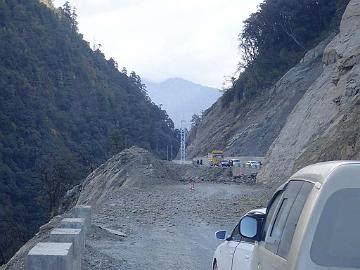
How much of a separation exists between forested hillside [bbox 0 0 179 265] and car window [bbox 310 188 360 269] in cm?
5432

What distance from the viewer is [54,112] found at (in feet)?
315

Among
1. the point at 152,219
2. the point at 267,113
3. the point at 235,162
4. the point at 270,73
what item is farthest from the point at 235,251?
the point at 270,73

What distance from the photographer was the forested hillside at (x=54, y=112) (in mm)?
71500

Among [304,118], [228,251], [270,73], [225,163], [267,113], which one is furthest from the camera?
[270,73]

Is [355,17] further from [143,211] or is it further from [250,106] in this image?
[250,106]

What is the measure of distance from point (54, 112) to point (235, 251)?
90811 mm

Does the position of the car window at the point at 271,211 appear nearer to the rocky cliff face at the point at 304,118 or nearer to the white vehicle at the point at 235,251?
the white vehicle at the point at 235,251

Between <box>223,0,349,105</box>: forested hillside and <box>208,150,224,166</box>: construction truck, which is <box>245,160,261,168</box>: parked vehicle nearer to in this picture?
<box>208,150,224,166</box>: construction truck

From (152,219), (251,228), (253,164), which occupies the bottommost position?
(152,219)

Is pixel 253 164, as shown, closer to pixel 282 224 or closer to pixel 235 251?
pixel 235 251

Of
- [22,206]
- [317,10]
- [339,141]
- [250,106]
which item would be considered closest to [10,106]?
[22,206]

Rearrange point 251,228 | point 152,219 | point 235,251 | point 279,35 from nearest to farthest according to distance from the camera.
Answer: point 251,228
point 235,251
point 152,219
point 279,35

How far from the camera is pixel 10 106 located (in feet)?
291

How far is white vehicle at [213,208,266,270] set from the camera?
22.4 ft
